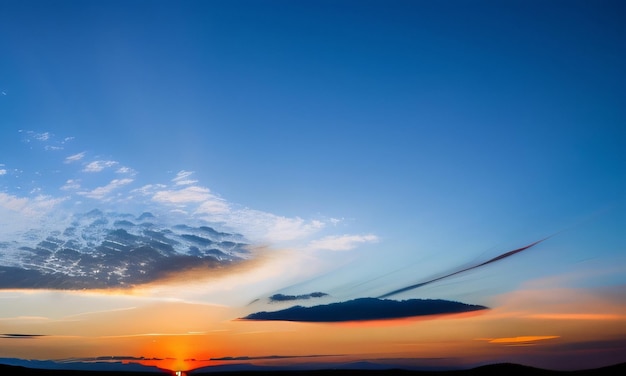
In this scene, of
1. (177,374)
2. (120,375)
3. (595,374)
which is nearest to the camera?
(177,374)

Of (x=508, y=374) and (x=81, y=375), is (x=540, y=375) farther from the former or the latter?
(x=81, y=375)

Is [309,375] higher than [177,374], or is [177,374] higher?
→ [177,374]

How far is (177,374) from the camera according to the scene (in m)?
42.6

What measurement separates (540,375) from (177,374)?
54.4m

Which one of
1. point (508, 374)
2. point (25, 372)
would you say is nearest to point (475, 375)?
point (508, 374)

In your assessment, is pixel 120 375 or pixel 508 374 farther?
pixel 120 375

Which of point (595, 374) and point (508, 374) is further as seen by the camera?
point (508, 374)

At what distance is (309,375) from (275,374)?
20.5 feet

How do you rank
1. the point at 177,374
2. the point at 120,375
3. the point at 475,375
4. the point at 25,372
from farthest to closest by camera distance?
the point at 25,372, the point at 120,375, the point at 475,375, the point at 177,374

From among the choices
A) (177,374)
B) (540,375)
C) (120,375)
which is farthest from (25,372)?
(540,375)

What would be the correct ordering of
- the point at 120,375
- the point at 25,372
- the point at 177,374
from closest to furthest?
the point at 177,374, the point at 120,375, the point at 25,372

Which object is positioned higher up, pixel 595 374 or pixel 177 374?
pixel 177 374

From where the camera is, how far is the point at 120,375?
81188 millimetres

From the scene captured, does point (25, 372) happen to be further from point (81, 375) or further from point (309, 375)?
point (309, 375)
